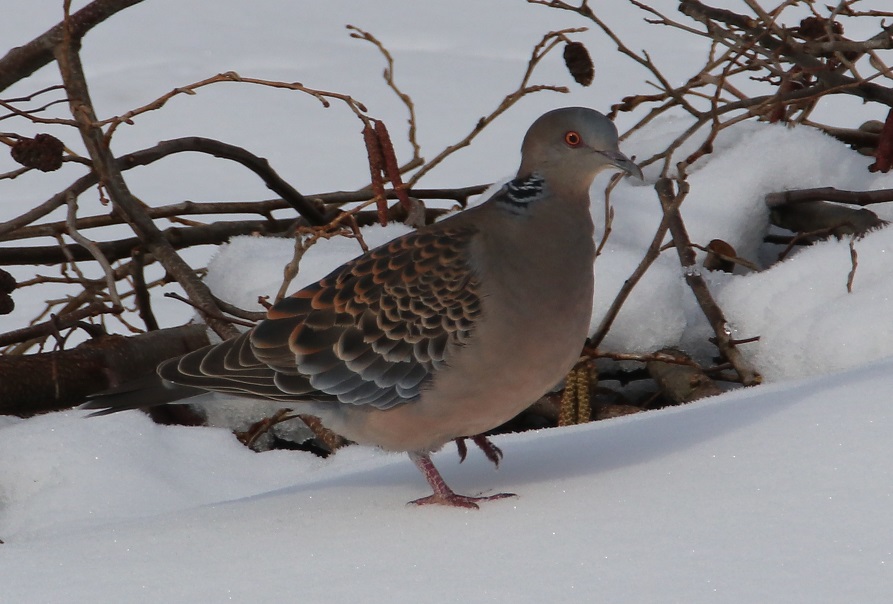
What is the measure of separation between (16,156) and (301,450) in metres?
1.30

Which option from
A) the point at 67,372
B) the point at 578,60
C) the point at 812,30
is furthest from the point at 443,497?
the point at 812,30

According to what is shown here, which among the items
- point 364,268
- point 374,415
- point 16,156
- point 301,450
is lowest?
point 301,450

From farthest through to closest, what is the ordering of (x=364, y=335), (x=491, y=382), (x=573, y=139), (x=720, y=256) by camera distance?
(x=720, y=256) < (x=364, y=335) < (x=573, y=139) < (x=491, y=382)

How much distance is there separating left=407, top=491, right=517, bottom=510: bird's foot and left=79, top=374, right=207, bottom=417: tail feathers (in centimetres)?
61

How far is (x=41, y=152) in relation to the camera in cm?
349

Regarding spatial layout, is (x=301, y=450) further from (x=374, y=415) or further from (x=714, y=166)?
(x=714, y=166)

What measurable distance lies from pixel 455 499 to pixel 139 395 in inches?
30.5

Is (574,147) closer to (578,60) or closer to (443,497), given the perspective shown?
(443,497)

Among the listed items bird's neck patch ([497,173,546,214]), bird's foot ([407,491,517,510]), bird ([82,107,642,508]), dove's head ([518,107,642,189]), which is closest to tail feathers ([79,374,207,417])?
bird ([82,107,642,508])

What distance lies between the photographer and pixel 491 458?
2887 millimetres

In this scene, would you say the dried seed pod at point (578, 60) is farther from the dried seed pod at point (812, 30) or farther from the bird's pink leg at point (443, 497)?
the bird's pink leg at point (443, 497)

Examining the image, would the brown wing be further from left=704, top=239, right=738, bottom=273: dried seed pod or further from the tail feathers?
left=704, top=239, right=738, bottom=273: dried seed pod

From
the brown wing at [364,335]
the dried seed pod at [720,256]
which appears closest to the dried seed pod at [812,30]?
the dried seed pod at [720,256]

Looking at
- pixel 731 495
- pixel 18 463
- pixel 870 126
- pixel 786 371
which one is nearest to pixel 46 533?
pixel 18 463
